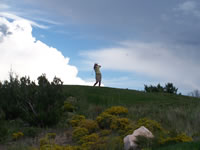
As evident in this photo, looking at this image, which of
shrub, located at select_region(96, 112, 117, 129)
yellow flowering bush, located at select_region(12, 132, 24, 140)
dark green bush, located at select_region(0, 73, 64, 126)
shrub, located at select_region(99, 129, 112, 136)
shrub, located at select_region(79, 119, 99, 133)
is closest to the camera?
shrub, located at select_region(99, 129, 112, 136)

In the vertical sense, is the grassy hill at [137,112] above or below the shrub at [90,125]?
above

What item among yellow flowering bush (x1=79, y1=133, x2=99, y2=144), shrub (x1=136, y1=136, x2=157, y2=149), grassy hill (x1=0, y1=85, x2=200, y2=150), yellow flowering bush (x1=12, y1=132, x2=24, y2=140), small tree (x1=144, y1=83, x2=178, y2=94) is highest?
small tree (x1=144, y1=83, x2=178, y2=94)

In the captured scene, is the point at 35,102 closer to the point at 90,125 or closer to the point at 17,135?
the point at 17,135

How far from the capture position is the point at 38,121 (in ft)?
52.6

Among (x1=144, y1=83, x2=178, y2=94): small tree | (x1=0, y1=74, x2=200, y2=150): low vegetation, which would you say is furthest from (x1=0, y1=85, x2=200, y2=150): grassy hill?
(x1=144, y1=83, x2=178, y2=94): small tree

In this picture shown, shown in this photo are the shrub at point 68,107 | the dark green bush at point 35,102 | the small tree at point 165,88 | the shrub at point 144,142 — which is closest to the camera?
the shrub at point 144,142

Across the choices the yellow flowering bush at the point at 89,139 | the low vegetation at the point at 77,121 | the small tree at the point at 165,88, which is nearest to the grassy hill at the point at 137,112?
the low vegetation at the point at 77,121

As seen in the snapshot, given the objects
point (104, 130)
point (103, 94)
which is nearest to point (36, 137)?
point (104, 130)

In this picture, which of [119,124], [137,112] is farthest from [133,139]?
[137,112]

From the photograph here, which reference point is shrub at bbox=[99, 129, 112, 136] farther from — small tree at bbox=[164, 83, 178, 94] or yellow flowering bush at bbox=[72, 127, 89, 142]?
small tree at bbox=[164, 83, 178, 94]

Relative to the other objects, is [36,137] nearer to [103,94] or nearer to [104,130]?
[104,130]

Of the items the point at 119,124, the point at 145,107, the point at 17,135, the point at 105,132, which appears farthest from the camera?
the point at 145,107

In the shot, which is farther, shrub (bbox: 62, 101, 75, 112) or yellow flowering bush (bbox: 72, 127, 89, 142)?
shrub (bbox: 62, 101, 75, 112)

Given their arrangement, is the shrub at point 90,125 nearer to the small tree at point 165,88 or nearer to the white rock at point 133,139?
the white rock at point 133,139
